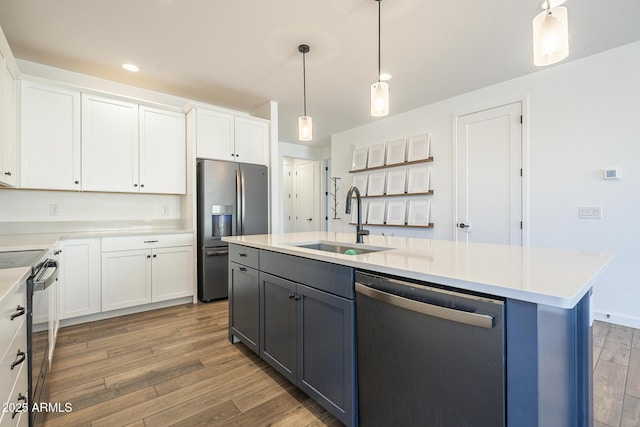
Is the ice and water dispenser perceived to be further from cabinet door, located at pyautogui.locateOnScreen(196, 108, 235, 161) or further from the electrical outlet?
the electrical outlet

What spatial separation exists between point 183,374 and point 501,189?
145 inches

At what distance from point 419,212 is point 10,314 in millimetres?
4057

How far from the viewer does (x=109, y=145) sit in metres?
3.09

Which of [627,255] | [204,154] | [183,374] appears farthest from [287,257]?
[627,255]

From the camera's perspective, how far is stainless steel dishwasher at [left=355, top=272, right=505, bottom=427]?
34.9 inches

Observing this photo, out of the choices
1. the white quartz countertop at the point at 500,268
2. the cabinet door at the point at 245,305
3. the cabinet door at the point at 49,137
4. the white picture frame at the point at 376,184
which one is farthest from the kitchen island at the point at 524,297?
the white picture frame at the point at 376,184

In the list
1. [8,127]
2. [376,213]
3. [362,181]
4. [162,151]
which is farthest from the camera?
[362,181]

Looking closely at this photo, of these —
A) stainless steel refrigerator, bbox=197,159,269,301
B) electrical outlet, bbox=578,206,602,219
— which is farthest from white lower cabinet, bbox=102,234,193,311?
electrical outlet, bbox=578,206,602,219

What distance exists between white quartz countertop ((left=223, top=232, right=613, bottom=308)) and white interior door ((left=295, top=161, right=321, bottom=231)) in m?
5.05

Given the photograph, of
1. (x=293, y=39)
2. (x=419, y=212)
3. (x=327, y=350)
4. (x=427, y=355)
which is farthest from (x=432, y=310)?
(x=419, y=212)

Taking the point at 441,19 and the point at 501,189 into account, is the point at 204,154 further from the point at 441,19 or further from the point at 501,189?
the point at 501,189

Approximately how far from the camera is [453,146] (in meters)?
3.84

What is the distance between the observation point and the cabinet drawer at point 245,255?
204 cm

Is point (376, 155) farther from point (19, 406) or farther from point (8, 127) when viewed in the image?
point (19, 406)
